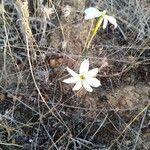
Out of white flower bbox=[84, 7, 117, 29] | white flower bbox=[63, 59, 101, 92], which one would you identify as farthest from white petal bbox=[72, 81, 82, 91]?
white flower bbox=[84, 7, 117, 29]

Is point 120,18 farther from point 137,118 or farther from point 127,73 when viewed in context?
point 137,118

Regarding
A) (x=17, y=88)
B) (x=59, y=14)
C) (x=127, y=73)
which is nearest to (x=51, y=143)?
(x=17, y=88)

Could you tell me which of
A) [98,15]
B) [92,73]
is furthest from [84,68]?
[98,15]

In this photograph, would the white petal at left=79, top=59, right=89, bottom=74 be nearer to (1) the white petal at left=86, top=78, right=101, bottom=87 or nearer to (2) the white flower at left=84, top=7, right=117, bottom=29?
(1) the white petal at left=86, top=78, right=101, bottom=87

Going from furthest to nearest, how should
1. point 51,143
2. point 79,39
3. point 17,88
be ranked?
point 79,39, point 17,88, point 51,143

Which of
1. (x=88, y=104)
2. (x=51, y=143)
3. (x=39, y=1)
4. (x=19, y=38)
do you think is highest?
(x=39, y=1)

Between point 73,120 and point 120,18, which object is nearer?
point 73,120

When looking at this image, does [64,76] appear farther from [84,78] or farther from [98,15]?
[98,15]
